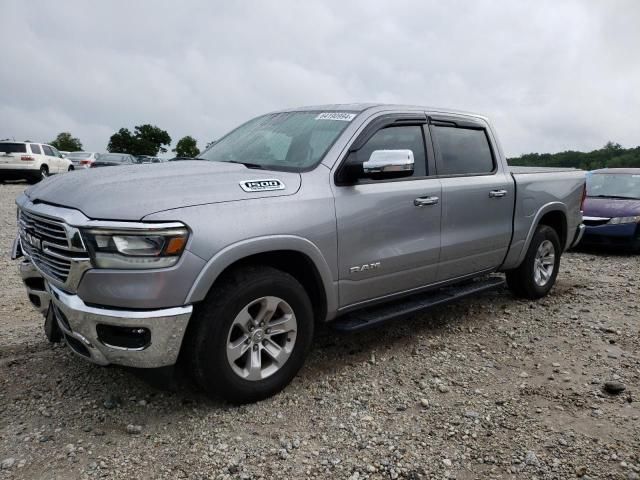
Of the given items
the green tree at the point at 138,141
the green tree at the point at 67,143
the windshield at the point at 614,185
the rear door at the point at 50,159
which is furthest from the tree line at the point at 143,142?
the windshield at the point at 614,185

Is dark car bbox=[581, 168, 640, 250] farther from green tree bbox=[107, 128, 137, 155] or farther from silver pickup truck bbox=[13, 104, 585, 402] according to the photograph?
green tree bbox=[107, 128, 137, 155]

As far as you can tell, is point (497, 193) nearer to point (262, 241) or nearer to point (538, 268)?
point (538, 268)

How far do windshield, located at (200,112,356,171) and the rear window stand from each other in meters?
18.5

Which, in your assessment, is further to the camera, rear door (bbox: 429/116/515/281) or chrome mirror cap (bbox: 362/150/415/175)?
rear door (bbox: 429/116/515/281)

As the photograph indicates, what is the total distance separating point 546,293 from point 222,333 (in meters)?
4.01

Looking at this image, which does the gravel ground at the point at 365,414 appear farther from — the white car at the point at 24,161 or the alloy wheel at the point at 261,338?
the white car at the point at 24,161

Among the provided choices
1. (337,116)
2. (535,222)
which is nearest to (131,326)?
(337,116)

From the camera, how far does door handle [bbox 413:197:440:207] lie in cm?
384

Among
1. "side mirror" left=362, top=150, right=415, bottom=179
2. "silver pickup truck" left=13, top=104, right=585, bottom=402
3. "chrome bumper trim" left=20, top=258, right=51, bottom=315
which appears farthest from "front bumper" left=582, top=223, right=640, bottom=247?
"chrome bumper trim" left=20, top=258, right=51, bottom=315

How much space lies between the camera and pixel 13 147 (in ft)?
64.0

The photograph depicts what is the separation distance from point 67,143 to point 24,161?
8191 centimetres

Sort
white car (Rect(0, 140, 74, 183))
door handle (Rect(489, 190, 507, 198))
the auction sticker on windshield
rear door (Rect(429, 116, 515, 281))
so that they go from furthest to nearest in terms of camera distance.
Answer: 1. white car (Rect(0, 140, 74, 183))
2. door handle (Rect(489, 190, 507, 198))
3. rear door (Rect(429, 116, 515, 281))
4. the auction sticker on windshield

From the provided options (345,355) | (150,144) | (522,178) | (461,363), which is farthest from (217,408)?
(150,144)

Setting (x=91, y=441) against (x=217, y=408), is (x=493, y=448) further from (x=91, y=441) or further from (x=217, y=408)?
(x=91, y=441)
